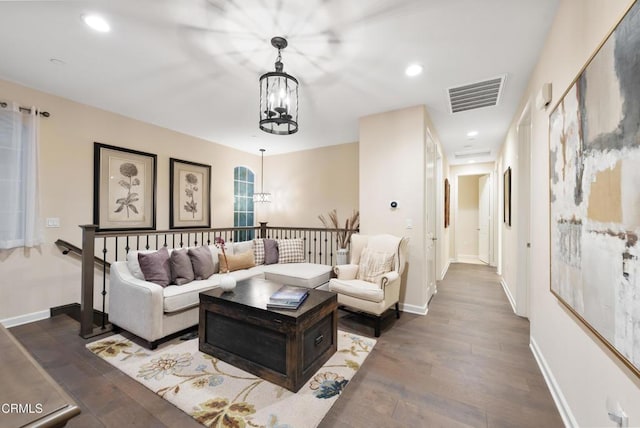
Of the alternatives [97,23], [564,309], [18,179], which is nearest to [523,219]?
[564,309]

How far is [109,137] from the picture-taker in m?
3.80

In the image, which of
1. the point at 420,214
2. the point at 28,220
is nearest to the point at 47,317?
the point at 28,220

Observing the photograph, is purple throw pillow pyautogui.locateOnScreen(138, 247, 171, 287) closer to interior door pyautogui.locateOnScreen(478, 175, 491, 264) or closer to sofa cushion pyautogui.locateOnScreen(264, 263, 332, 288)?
sofa cushion pyautogui.locateOnScreen(264, 263, 332, 288)

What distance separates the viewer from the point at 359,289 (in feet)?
9.45

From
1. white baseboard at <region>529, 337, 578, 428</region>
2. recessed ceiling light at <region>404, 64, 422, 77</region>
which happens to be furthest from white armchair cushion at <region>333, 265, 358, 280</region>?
recessed ceiling light at <region>404, 64, 422, 77</region>

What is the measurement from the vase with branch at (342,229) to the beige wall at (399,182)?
0.66 meters

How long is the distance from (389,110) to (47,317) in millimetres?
5079

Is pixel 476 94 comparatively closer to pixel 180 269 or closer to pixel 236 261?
pixel 236 261

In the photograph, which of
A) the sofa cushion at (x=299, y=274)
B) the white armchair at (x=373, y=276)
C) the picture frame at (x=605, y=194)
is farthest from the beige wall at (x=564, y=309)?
the sofa cushion at (x=299, y=274)

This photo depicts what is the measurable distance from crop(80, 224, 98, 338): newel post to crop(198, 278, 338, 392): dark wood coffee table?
1.33m

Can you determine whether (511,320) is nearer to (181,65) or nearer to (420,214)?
(420,214)

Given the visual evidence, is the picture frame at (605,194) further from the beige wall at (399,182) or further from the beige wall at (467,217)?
the beige wall at (467,217)

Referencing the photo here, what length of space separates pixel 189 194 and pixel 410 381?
4.51 metres

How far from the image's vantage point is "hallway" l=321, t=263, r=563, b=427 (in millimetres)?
1675
